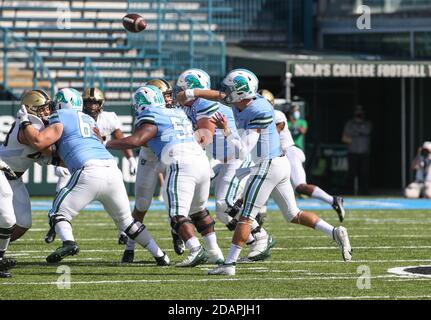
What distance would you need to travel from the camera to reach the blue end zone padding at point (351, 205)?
17562mm

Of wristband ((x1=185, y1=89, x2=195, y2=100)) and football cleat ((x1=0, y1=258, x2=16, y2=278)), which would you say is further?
wristband ((x1=185, y1=89, x2=195, y2=100))

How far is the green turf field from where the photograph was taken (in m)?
8.59

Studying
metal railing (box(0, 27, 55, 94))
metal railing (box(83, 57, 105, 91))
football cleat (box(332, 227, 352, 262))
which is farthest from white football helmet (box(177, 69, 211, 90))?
metal railing (box(83, 57, 105, 91))

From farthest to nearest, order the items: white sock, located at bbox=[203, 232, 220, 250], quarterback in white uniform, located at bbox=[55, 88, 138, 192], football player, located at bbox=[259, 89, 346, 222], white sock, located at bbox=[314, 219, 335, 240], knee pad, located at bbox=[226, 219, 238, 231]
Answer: football player, located at bbox=[259, 89, 346, 222] → knee pad, located at bbox=[226, 219, 238, 231] → quarterback in white uniform, located at bbox=[55, 88, 138, 192] → white sock, located at bbox=[314, 219, 335, 240] → white sock, located at bbox=[203, 232, 220, 250]

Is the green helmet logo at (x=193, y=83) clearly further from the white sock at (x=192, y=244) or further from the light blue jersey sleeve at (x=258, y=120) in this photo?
the white sock at (x=192, y=244)

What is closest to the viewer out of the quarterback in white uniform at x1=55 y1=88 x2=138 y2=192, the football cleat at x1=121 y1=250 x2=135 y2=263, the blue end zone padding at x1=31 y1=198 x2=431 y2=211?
the football cleat at x1=121 y1=250 x2=135 y2=263

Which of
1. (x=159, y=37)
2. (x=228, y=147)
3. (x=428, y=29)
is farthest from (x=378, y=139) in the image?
(x=228, y=147)

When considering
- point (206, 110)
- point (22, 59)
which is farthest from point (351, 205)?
point (206, 110)

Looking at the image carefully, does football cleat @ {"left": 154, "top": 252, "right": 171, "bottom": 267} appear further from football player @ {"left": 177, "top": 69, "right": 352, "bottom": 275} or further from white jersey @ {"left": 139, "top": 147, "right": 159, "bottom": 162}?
white jersey @ {"left": 139, "top": 147, "right": 159, "bottom": 162}

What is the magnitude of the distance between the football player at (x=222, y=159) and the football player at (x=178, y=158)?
2.04 feet

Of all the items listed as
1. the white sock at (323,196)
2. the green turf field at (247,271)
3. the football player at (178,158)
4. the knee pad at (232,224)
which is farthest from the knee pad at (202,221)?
the white sock at (323,196)

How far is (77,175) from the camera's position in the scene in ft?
31.8

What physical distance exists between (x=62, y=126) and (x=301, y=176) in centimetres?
507

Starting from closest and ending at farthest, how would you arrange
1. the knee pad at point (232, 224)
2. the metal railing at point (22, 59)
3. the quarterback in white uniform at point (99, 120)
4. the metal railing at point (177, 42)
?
the quarterback in white uniform at point (99, 120) → the knee pad at point (232, 224) → the metal railing at point (22, 59) → the metal railing at point (177, 42)
